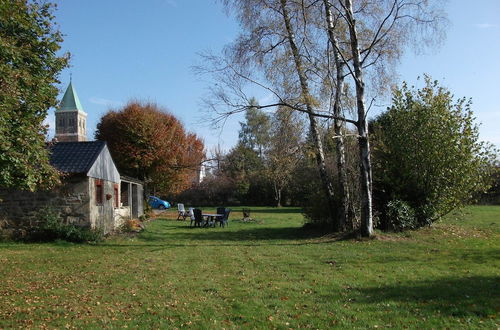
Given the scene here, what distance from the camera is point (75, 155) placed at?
52.7 ft

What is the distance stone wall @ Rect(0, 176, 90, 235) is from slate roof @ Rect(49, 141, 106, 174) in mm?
392

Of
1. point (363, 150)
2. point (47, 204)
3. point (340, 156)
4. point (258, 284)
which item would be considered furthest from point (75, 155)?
point (258, 284)

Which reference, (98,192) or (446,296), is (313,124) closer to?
(98,192)

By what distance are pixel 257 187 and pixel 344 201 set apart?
114 ft

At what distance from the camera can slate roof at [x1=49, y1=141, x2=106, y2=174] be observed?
50.2ft

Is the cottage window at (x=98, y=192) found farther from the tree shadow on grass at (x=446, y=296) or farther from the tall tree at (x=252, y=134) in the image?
the tall tree at (x=252, y=134)

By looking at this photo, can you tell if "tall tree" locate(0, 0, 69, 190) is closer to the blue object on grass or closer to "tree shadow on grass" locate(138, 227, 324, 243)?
"tree shadow on grass" locate(138, 227, 324, 243)

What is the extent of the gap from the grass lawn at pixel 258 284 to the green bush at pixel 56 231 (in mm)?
1124

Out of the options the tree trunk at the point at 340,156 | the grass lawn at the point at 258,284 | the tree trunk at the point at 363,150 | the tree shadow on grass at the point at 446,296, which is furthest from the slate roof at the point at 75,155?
the tree shadow on grass at the point at 446,296

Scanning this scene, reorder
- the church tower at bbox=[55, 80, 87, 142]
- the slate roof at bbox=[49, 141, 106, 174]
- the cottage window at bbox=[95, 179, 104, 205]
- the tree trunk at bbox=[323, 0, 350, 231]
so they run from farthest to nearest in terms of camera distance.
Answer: the church tower at bbox=[55, 80, 87, 142] → the cottage window at bbox=[95, 179, 104, 205] → the tree trunk at bbox=[323, 0, 350, 231] → the slate roof at bbox=[49, 141, 106, 174]

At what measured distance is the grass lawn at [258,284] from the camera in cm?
569

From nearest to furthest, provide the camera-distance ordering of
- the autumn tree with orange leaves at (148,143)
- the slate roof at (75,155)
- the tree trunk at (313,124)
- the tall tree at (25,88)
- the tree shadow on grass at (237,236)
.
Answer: the tall tree at (25,88)
the slate roof at (75,155)
the tree trunk at (313,124)
the tree shadow on grass at (237,236)
the autumn tree with orange leaves at (148,143)

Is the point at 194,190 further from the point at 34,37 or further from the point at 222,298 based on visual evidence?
the point at 222,298

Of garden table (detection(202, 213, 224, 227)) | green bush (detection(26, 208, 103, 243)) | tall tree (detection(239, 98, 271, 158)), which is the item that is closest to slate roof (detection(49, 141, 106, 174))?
green bush (detection(26, 208, 103, 243))
